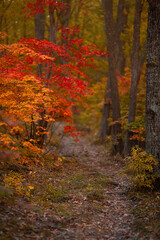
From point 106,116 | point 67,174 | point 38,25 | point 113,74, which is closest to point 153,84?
point 67,174

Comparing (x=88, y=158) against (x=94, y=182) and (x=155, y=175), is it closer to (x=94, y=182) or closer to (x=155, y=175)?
(x=94, y=182)

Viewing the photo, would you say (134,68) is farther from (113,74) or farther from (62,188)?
(62,188)

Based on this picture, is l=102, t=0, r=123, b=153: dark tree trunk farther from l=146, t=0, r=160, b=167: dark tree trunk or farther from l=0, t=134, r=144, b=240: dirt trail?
l=146, t=0, r=160, b=167: dark tree trunk

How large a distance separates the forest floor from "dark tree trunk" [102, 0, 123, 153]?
3.71 meters

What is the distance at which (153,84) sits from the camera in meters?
6.14

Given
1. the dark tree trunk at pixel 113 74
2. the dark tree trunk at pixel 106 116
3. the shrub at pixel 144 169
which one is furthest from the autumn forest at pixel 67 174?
the dark tree trunk at pixel 106 116

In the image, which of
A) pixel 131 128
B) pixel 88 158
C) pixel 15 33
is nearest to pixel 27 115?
pixel 131 128

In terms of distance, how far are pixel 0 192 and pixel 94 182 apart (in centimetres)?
363

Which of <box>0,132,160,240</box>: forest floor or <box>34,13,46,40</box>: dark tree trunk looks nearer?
<box>0,132,160,240</box>: forest floor

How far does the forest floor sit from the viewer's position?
13.8 ft

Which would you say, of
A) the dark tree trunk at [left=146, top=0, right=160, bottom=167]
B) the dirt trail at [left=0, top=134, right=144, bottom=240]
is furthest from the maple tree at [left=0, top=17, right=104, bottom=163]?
the dark tree trunk at [left=146, top=0, right=160, bottom=167]

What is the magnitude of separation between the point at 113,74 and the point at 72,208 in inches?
298

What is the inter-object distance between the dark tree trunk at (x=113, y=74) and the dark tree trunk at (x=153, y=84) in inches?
200

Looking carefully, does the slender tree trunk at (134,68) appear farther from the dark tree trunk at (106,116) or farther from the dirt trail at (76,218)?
the dark tree trunk at (106,116)
